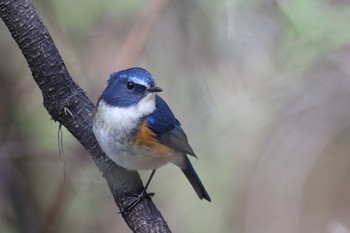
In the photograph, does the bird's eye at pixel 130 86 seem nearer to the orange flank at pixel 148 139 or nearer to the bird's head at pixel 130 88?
the bird's head at pixel 130 88

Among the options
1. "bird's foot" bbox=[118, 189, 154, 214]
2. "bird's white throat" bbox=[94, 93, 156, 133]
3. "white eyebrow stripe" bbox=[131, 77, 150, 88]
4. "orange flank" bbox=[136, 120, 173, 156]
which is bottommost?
"bird's foot" bbox=[118, 189, 154, 214]

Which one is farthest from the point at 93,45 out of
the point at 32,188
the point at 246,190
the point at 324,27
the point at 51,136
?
the point at 246,190

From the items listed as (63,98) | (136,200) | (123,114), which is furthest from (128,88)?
(136,200)

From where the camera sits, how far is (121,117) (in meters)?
3.90

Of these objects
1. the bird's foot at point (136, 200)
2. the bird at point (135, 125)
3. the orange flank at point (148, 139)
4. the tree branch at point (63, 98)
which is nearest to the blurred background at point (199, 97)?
the bird at point (135, 125)

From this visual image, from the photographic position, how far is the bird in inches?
149

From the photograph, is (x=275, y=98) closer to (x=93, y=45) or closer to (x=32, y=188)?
(x=93, y=45)

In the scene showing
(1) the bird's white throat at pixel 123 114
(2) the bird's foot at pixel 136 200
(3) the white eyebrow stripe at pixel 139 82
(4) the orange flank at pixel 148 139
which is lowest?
(2) the bird's foot at pixel 136 200

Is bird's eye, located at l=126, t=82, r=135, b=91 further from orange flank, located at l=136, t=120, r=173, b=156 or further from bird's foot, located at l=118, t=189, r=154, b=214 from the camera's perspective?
bird's foot, located at l=118, t=189, r=154, b=214

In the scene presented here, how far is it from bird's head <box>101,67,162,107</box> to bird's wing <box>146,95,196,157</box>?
14cm

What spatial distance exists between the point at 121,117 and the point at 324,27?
1743 millimetres

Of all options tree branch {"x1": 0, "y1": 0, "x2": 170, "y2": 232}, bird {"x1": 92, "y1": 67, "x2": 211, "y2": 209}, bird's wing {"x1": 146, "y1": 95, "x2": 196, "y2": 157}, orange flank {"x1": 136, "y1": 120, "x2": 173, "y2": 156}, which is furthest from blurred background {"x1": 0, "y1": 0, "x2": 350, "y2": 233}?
tree branch {"x1": 0, "y1": 0, "x2": 170, "y2": 232}

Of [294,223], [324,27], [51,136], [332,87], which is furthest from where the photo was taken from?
[294,223]

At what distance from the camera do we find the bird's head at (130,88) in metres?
3.88
